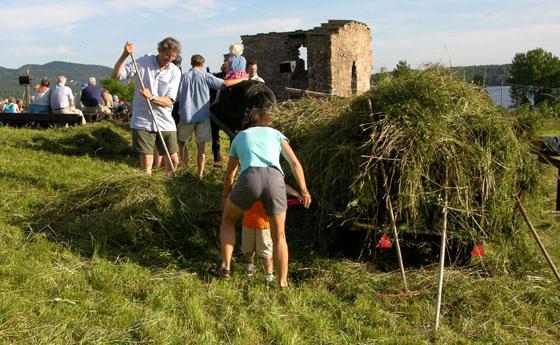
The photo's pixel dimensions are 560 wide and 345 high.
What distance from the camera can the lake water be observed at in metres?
5.12

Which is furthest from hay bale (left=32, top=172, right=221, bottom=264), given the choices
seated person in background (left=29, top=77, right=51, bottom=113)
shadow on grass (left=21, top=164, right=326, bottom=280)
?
seated person in background (left=29, top=77, right=51, bottom=113)

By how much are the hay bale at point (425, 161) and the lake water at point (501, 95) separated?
11.3 inches

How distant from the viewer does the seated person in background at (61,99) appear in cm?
1152

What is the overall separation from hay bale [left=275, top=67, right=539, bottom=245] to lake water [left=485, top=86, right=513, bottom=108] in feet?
0.94

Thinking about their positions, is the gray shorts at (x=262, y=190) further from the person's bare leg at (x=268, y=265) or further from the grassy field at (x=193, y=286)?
the grassy field at (x=193, y=286)

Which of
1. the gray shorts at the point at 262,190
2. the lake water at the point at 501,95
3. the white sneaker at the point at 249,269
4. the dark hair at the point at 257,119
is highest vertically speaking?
the lake water at the point at 501,95

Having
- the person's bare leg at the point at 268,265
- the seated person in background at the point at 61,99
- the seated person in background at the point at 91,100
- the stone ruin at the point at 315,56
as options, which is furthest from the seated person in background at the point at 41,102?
the stone ruin at the point at 315,56

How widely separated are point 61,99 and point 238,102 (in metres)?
5.44

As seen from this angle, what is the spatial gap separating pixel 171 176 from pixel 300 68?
19.8 metres

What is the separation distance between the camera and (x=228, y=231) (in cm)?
444

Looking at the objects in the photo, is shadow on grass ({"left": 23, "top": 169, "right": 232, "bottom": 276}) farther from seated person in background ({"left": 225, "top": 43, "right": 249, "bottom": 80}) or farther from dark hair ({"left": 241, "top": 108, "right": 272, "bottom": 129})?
seated person in background ({"left": 225, "top": 43, "right": 249, "bottom": 80})

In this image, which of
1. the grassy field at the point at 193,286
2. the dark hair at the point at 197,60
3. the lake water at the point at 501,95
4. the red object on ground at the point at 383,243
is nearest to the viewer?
the grassy field at the point at 193,286

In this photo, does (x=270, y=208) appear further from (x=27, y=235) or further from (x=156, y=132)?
(x=156, y=132)

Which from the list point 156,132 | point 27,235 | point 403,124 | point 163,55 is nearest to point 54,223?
point 27,235
